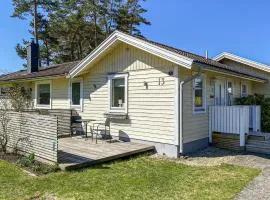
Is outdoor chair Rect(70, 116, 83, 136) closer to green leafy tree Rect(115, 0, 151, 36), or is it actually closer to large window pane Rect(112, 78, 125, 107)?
large window pane Rect(112, 78, 125, 107)

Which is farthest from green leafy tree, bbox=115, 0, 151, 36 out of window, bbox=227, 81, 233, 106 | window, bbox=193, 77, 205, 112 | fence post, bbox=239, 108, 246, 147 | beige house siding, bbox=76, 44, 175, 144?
fence post, bbox=239, 108, 246, 147

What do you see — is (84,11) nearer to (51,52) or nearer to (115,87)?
(51,52)

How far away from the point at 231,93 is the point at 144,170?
6992 millimetres

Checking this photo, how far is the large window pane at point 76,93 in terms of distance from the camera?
12.1 metres

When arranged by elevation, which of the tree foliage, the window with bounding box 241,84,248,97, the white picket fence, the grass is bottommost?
the grass

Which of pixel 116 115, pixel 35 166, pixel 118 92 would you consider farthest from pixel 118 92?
pixel 35 166

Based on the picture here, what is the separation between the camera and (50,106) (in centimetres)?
1362

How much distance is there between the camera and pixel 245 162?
7895 mm

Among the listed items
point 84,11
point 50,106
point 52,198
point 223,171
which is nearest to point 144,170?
point 223,171

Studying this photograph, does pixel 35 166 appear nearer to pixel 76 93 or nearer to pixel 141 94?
pixel 141 94

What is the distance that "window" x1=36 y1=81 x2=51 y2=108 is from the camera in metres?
13.8

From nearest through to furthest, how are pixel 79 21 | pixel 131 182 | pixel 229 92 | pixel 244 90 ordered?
1. pixel 131 182
2. pixel 229 92
3. pixel 244 90
4. pixel 79 21

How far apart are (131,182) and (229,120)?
5.02 meters

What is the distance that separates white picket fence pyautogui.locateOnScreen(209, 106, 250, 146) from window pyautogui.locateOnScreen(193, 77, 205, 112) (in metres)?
0.58
